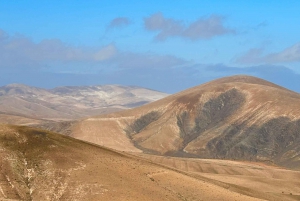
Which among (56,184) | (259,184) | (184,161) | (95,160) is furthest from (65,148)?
(184,161)

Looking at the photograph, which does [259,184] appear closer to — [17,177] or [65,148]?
[65,148]

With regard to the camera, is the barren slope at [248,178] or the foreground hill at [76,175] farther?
the barren slope at [248,178]

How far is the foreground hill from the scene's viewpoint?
3108 inches

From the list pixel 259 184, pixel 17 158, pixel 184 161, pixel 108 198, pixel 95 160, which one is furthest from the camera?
pixel 184 161

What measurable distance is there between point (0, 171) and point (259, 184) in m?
74.4

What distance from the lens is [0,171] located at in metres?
81.1

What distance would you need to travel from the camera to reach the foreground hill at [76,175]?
3108 inches

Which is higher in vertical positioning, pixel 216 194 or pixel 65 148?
pixel 65 148

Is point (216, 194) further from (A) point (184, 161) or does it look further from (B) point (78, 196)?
(A) point (184, 161)

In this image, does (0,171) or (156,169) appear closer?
(0,171)

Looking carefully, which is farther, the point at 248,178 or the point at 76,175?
the point at 248,178

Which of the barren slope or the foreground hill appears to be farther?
the barren slope

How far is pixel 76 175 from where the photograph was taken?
84.5 meters

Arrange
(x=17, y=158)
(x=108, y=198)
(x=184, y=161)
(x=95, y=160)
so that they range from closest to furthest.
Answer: (x=108, y=198), (x=17, y=158), (x=95, y=160), (x=184, y=161)
